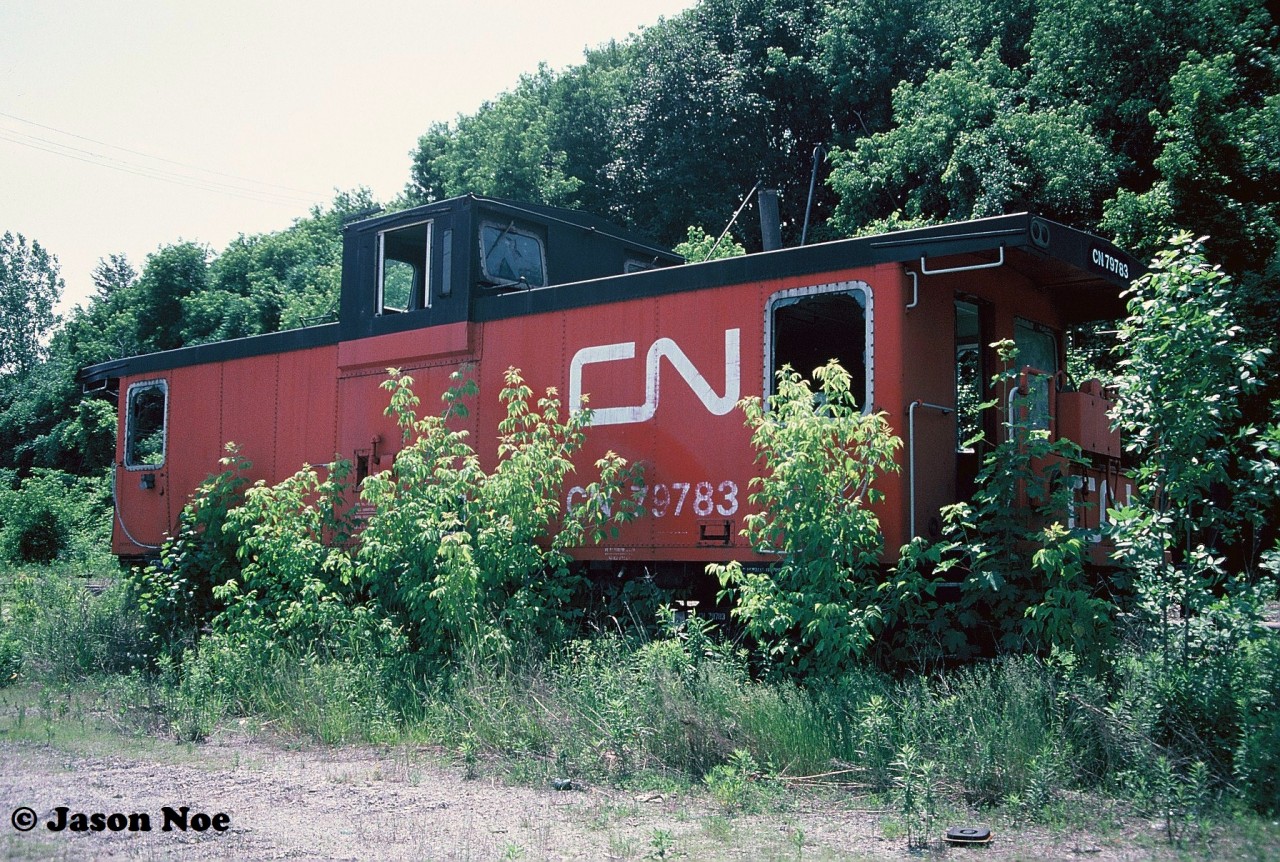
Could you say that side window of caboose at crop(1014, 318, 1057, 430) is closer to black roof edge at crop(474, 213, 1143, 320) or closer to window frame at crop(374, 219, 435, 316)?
black roof edge at crop(474, 213, 1143, 320)

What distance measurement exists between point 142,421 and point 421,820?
10.6 meters

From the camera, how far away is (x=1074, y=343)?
451 inches

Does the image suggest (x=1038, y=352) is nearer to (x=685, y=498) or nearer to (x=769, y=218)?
(x=769, y=218)

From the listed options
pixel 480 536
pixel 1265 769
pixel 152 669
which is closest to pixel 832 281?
pixel 480 536

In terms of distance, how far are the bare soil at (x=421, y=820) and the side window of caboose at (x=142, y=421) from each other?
22.7ft

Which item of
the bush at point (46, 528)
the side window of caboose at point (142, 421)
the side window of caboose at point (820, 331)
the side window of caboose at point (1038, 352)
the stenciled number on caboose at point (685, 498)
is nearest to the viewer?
the side window of caboose at point (820, 331)

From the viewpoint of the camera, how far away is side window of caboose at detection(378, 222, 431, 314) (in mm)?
11195

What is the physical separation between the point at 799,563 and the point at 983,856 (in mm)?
2613

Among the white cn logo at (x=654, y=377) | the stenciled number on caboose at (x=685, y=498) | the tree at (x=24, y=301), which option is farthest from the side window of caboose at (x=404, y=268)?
the tree at (x=24, y=301)

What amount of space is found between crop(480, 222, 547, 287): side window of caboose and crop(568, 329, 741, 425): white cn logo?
155 centimetres

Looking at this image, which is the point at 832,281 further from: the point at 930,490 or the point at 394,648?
the point at 394,648

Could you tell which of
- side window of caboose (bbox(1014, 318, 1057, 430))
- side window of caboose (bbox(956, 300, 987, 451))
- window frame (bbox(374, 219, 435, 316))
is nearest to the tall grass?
side window of caboose (bbox(956, 300, 987, 451))

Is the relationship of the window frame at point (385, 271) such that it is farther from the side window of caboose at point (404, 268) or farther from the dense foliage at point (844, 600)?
the dense foliage at point (844, 600)

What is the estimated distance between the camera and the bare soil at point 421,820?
17.3 ft
